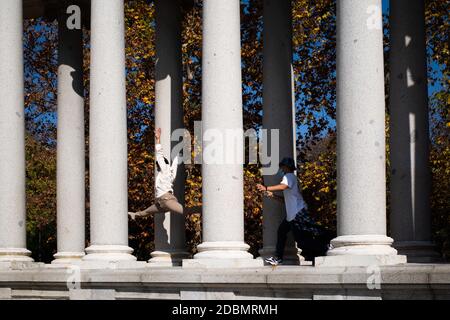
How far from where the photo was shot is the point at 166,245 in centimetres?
7944

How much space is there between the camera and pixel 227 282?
52.7 m

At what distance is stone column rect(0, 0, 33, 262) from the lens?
70.9 m

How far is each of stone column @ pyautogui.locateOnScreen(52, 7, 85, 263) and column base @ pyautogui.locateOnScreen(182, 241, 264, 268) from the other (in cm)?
2728

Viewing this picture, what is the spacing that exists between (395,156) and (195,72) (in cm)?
7321

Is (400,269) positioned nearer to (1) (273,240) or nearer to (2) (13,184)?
(1) (273,240)

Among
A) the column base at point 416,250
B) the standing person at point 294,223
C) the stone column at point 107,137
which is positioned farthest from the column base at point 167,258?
the column base at point 416,250

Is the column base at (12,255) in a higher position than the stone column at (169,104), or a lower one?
lower

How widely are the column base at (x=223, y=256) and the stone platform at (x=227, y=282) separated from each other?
5.48 feet

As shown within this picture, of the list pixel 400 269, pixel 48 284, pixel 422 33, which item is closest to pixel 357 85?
pixel 400 269

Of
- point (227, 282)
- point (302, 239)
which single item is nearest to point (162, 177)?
point (302, 239)

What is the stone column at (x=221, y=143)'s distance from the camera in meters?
59.2

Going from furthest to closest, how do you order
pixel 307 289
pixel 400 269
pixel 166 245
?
pixel 166 245, pixel 307 289, pixel 400 269

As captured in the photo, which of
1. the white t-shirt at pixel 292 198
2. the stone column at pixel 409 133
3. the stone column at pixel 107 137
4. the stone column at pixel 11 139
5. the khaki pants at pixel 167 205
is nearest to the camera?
the white t-shirt at pixel 292 198

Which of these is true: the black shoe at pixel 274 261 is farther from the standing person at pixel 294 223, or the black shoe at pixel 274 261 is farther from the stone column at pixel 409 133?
the stone column at pixel 409 133
